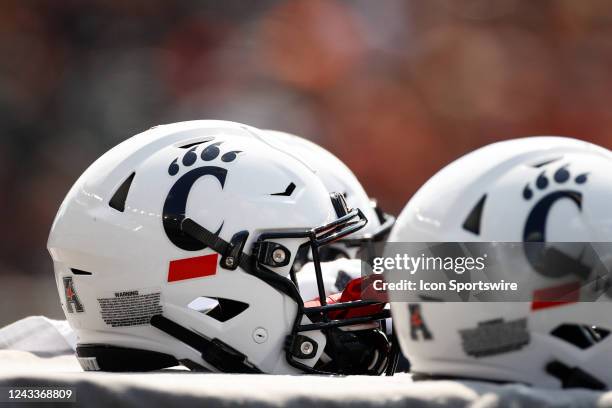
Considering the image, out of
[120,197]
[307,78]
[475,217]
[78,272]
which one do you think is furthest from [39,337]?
[307,78]

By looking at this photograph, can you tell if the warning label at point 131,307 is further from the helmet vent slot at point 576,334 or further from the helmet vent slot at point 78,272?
the helmet vent slot at point 576,334

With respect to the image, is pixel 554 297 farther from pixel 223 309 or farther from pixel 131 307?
pixel 131 307

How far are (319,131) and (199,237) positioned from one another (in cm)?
359

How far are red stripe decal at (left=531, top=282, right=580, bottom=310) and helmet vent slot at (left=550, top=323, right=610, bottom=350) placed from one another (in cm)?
4

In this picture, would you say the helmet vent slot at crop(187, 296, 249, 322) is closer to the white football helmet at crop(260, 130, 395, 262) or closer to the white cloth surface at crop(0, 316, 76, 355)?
the white cloth surface at crop(0, 316, 76, 355)

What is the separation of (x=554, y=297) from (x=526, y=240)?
101 millimetres

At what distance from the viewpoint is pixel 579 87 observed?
5406 millimetres

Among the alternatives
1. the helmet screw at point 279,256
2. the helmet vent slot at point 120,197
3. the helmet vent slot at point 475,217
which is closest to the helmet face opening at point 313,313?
the helmet screw at point 279,256

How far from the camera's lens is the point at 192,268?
195 centimetres

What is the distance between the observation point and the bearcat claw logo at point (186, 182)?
1946 millimetres

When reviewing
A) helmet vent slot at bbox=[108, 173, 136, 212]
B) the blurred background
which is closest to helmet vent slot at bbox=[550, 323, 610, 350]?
helmet vent slot at bbox=[108, 173, 136, 212]

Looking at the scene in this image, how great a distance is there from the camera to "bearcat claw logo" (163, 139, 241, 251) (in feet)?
6.39

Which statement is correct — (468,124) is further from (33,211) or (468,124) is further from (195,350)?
(195,350)

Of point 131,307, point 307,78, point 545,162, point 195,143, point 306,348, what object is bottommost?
point 306,348
